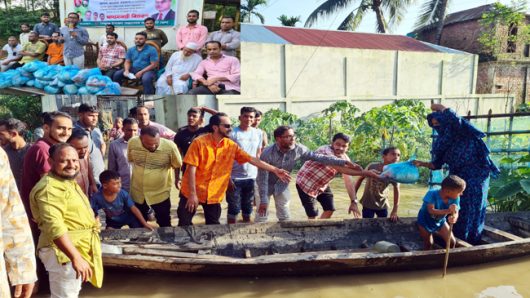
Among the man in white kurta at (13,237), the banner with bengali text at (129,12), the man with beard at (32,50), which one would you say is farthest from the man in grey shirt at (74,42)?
the man in white kurta at (13,237)

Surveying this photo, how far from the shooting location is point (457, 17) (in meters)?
20.6

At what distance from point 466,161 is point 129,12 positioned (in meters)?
5.52

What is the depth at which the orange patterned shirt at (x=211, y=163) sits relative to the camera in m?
4.05

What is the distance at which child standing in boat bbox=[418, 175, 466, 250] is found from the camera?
3873 mm

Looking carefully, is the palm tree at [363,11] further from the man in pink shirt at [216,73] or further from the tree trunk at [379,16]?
the man in pink shirt at [216,73]

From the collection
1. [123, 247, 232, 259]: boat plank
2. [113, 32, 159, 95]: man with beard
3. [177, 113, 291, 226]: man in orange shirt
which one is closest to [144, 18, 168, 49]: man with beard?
[113, 32, 159, 95]: man with beard

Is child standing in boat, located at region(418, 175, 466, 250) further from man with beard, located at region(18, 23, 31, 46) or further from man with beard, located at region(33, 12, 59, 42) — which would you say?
man with beard, located at region(18, 23, 31, 46)

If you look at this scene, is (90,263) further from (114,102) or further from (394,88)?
(394,88)

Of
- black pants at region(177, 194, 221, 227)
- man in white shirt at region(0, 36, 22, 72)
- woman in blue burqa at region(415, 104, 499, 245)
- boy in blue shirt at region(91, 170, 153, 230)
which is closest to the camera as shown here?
boy in blue shirt at region(91, 170, 153, 230)

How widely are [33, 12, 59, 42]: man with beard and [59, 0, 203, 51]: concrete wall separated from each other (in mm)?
258

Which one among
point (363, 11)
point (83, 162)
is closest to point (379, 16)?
point (363, 11)

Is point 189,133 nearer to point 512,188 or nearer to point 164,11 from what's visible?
point 164,11

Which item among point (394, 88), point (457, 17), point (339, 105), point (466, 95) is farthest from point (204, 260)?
point (457, 17)

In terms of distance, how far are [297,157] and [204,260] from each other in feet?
5.22
